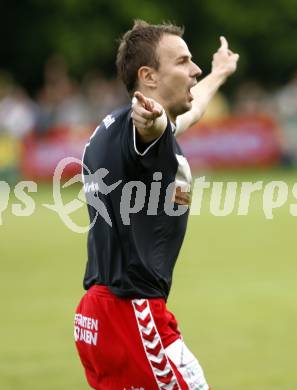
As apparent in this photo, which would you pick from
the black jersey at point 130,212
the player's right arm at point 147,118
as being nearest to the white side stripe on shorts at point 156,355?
the black jersey at point 130,212

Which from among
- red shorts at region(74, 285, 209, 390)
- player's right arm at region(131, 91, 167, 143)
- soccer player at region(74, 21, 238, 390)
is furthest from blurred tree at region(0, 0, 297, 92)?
player's right arm at region(131, 91, 167, 143)

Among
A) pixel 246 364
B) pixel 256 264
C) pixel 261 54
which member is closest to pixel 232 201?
pixel 256 264

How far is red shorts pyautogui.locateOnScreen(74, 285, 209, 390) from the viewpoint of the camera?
16.9 feet

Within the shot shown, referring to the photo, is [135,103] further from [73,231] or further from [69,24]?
[69,24]

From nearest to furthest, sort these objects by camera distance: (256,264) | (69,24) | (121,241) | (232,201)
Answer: (121,241) < (256,264) < (232,201) < (69,24)

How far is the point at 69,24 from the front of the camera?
30.1 m

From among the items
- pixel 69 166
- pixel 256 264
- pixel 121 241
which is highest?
pixel 69 166

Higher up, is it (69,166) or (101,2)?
(101,2)

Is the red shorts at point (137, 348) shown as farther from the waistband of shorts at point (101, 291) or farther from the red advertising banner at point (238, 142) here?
the red advertising banner at point (238, 142)

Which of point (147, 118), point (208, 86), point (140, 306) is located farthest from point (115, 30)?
point (147, 118)

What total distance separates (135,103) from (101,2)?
1027 inches

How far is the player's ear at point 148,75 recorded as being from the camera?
525cm

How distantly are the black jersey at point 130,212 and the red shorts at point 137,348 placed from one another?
8 cm

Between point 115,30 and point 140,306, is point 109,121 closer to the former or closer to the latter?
point 140,306
